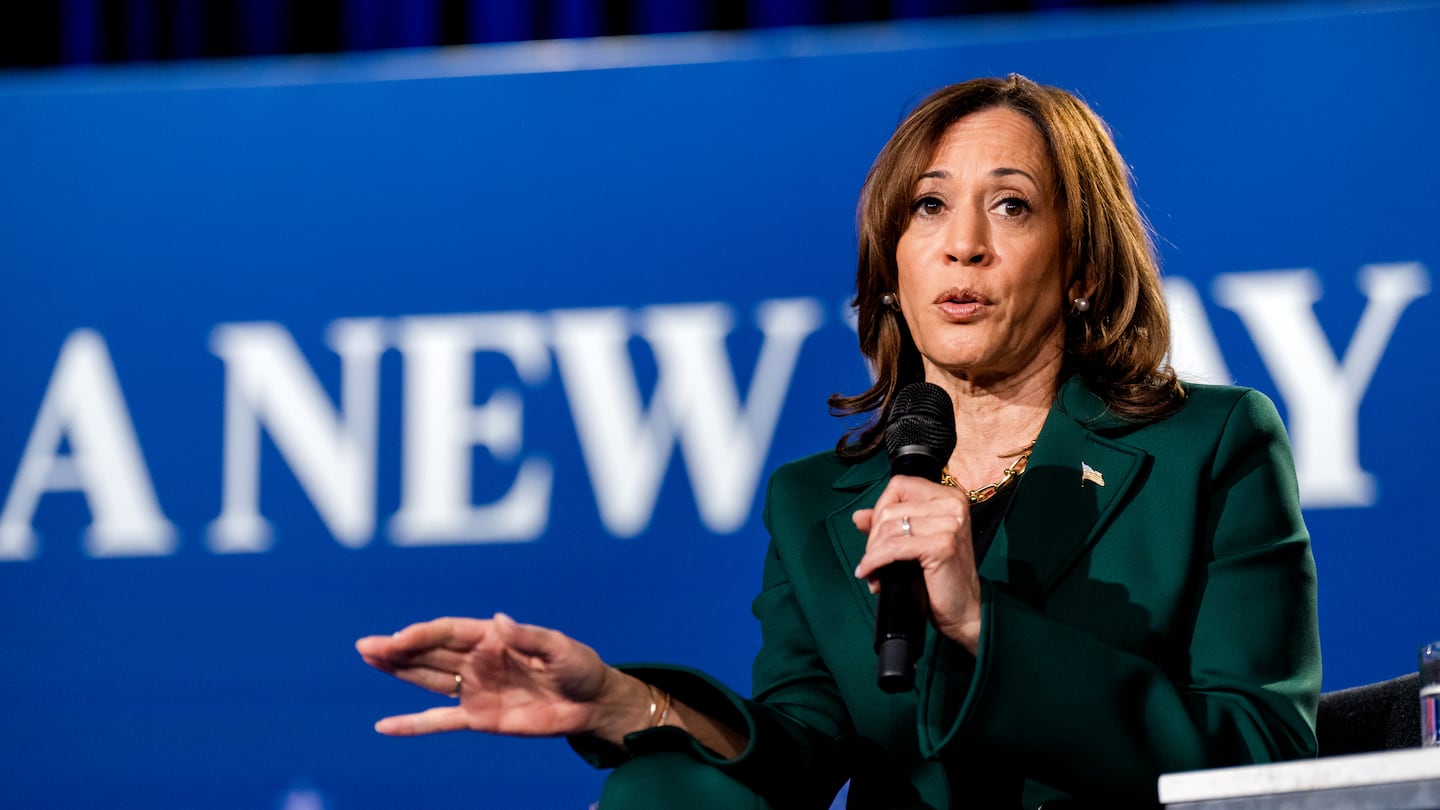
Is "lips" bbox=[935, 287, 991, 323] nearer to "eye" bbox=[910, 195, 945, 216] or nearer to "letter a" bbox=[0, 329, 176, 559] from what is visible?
"eye" bbox=[910, 195, 945, 216]

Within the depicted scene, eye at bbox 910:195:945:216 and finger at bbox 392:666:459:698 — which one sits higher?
eye at bbox 910:195:945:216

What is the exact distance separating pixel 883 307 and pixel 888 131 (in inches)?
47.1

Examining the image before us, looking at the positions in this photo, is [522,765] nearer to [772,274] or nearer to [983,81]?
[772,274]

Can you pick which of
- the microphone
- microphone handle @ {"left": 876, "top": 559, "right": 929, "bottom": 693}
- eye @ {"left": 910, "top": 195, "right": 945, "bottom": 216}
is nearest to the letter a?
eye @ {"left": 910, "top": 195, "right": 945, "bottom": 216}

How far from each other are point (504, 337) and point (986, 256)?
1.50m

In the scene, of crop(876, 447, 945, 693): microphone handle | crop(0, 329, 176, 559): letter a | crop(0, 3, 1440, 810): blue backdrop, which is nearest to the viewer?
crop(876, 447, 945, 693): microphone handle

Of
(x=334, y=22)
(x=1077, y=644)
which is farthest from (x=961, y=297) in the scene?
(x=334, y=22)

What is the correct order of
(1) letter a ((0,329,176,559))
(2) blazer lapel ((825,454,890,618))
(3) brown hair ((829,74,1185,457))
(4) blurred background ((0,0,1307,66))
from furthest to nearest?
(4) blurred background ((0,0,1307,66)), (1) letter a ((0,329,176,559)), (3) brown hair ((829,74,1185,457)), (2) blazer lapel ((825,454,890,618))

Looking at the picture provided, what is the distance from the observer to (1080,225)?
1827 millimetres

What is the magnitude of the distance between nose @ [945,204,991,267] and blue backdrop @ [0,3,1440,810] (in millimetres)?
1176

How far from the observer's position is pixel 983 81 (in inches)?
74.9

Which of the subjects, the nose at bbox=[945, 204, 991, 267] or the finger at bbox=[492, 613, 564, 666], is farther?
the nose at bbox=[945, 204, 991, 267]

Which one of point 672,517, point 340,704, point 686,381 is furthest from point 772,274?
point 340,704

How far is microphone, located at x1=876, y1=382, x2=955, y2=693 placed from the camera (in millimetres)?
1236
